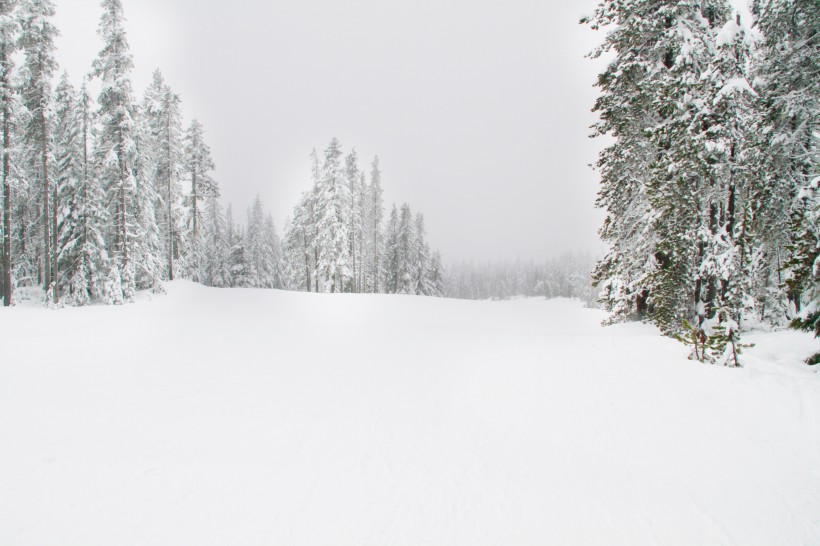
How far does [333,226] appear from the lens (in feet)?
118

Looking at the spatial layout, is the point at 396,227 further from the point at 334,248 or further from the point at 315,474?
the point at 315,474

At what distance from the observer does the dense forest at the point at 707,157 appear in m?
9.02

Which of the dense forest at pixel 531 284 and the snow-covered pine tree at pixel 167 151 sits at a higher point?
the snow-covered pine tree at pixel 167 151

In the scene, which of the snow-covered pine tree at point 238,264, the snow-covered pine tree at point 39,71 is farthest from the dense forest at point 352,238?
the snow-covered pine tree at point 39,71

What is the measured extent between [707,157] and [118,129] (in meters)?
30.7

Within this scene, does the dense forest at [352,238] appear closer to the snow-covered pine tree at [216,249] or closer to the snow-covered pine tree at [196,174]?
the snow-covered pine tree at [216,249]

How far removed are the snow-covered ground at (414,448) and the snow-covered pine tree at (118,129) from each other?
13607 mm

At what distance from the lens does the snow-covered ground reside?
4.07 metres

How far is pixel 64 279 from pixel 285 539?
2851cm

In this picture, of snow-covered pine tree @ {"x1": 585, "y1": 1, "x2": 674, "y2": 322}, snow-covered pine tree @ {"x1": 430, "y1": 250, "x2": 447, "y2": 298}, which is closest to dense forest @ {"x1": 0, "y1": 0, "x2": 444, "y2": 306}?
snow-covered pine tree @ {"x1": 430, "y1": 250, "x2": 447, "y2": 298}

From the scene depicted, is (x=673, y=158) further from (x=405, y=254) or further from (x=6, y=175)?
(x=405, y=254)

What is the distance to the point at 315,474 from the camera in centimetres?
512

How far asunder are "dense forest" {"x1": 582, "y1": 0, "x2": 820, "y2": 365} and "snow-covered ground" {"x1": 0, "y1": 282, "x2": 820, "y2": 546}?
6.45 feet

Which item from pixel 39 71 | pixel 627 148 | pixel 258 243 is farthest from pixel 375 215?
pixel 627 148
